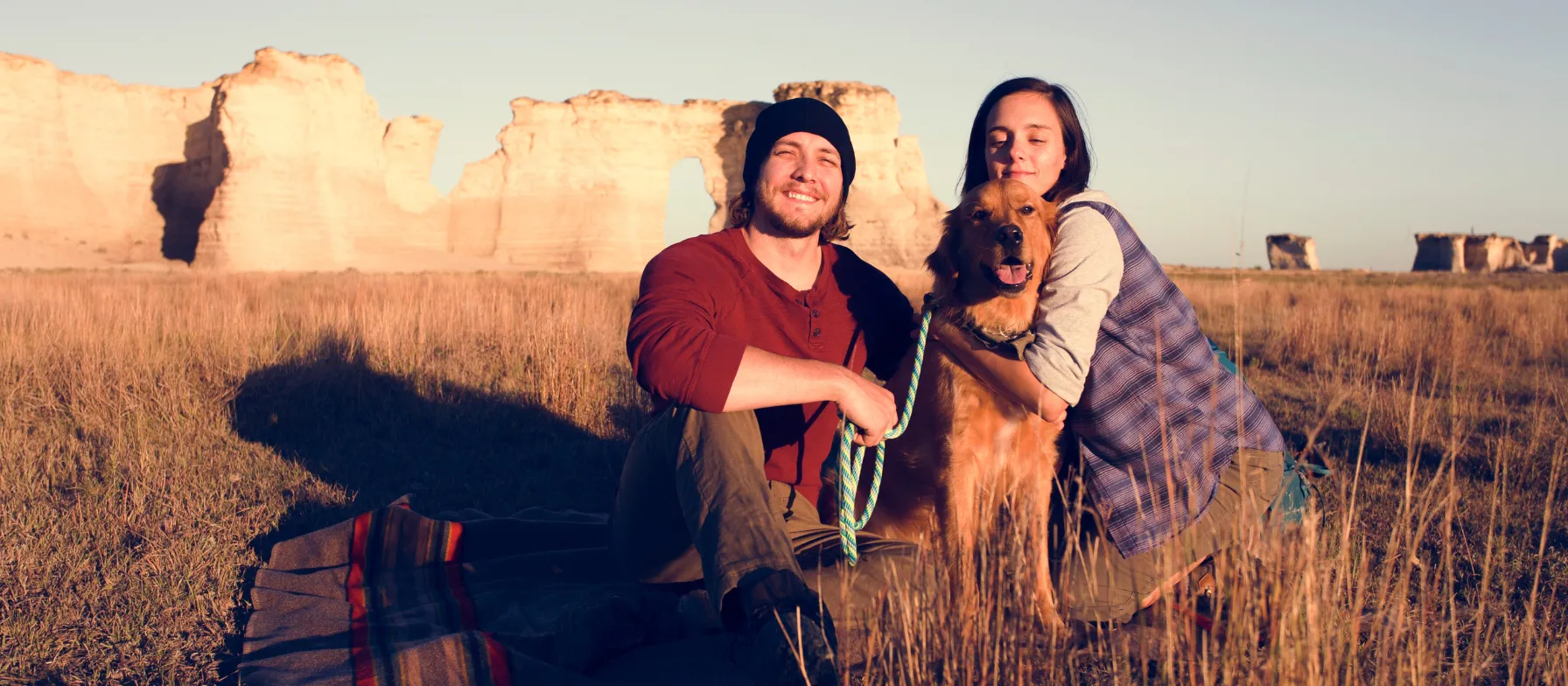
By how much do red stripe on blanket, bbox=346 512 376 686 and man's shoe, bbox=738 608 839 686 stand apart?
108 centimetres

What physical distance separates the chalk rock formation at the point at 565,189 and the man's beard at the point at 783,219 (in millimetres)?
35345

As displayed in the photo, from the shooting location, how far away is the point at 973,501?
289 centimetres

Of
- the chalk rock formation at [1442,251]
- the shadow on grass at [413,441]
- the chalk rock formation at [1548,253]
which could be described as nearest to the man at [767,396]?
the shadow on grass at [413,441]

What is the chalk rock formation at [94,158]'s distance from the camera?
3022 cm

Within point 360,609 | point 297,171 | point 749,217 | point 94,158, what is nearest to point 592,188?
point 297,171

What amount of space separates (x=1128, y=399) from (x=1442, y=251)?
2525 inches

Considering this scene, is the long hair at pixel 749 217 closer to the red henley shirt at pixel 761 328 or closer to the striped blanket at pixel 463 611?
the red henley shirt at pixel 761 328

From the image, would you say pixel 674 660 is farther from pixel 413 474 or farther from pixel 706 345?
pixel 413 474

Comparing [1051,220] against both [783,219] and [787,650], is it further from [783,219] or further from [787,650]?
[787,650]

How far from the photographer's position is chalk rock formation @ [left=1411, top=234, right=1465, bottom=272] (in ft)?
174

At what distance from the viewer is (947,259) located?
323 centimetres

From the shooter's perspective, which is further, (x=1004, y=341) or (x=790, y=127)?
(x=790, y=127)

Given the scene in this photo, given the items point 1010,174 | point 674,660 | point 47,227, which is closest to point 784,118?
point 1010,174

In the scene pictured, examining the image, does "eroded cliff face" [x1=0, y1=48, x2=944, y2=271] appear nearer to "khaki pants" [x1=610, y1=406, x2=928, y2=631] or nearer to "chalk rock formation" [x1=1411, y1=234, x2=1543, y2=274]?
"khaki pants" [x1=610, y1=406, x2=928, y2=631]
